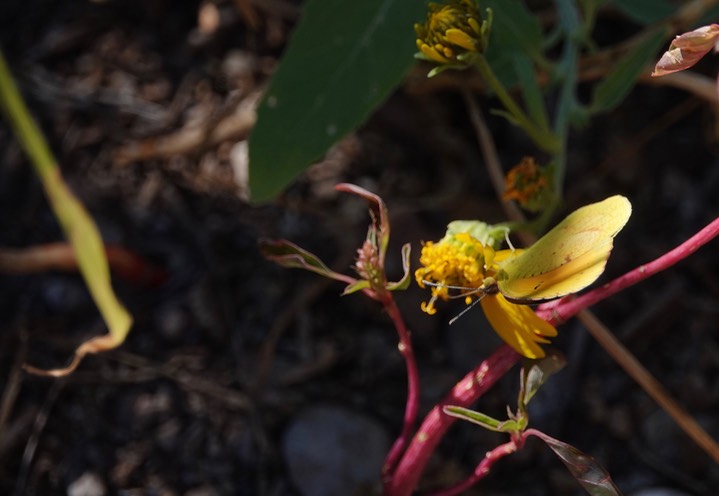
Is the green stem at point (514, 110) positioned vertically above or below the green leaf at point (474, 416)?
above

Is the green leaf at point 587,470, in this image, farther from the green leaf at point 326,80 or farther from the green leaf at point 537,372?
the green leaf at point 326,80

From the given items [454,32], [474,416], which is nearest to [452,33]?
[454,32]

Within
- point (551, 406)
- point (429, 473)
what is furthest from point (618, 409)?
point (429, 473)

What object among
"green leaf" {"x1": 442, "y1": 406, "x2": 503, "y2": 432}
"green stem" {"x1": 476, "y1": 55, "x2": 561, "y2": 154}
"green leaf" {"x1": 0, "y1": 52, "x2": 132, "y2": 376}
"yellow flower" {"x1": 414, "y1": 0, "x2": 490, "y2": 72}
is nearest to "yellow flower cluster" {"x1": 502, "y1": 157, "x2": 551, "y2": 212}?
"green stem" {"x1": 476, "y1": 55, "x2": 561, "y2": 154}

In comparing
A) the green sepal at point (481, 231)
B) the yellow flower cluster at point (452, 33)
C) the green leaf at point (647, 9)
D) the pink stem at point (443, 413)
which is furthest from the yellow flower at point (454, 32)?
the green leaf at point (647, 9)

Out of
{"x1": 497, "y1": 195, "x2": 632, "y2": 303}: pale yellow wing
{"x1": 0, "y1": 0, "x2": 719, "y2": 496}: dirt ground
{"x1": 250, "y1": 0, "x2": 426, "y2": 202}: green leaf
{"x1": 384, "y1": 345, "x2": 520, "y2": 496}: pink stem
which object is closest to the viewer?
{"x1": 497, "y1": 195, "x2": 632, "y2": 303}: pale yellow wing

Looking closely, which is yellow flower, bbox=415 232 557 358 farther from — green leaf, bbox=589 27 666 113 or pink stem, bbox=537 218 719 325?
green leaf, bbox=589 27 666 113
